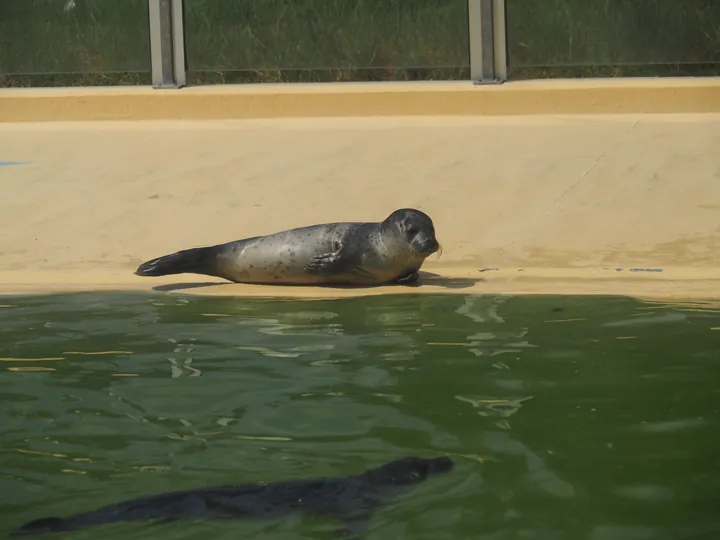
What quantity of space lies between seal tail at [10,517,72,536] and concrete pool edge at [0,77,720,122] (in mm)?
10878

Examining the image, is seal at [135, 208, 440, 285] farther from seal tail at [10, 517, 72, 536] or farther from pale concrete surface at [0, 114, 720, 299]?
seal tail at [10, 517, 72, 536]

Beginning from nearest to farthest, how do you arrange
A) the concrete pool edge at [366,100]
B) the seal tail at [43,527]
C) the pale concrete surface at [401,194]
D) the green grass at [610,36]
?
1. the seal tail at [43,527]
2. the pale concrete surface at [401,194]
3. the concrete pool edge at [366,100]
4. the green grass at [610,36]

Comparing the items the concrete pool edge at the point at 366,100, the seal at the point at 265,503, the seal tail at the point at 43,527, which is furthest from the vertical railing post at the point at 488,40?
the seal tail at the point at 43,527

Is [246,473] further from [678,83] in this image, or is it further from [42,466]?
[678,83]

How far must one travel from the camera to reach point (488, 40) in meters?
15.0

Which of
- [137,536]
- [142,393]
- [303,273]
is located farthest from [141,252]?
[137,536]

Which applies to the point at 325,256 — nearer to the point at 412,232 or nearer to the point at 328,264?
the point at 328,264

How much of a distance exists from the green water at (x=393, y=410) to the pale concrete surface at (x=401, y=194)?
143cm

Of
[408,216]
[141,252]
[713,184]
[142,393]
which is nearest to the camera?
[142,393]

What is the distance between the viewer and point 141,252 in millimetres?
10445

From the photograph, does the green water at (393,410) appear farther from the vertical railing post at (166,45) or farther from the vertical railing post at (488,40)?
the vertical railing post at (166,45)

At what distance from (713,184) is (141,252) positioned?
15.9 ft

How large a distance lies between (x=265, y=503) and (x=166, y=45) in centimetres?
1215

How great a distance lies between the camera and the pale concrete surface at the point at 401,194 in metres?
9.55
